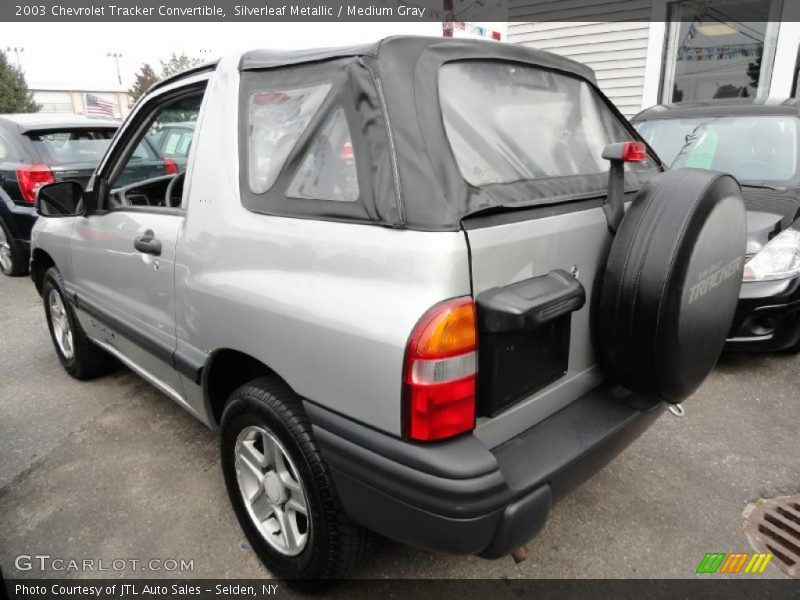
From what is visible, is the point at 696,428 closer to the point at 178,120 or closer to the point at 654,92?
the point at 178,120

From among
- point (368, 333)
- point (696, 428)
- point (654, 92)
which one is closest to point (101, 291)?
point (368, 333)

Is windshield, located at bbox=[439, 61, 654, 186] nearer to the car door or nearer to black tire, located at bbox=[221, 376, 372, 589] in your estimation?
black tire, located at bbox=[221, 376, 372, 589]

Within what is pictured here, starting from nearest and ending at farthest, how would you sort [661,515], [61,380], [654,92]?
[661,515] < [61,380] < [654,92]

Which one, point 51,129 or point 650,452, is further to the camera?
point 51,129

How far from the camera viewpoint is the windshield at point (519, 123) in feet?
5.54

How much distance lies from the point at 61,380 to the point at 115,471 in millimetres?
1416

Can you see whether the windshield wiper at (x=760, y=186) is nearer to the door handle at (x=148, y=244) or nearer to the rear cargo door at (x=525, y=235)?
the rear cargo door at (x=525, y=235)

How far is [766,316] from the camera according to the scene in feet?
11.2

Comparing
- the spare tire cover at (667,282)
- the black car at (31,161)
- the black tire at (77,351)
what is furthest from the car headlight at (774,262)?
the black car at (31,161)

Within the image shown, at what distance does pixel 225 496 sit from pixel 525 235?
1846 mm

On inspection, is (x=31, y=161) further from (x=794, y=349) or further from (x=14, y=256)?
(x=794, y=349)

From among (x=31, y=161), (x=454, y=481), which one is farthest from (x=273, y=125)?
(x=31, y=161)

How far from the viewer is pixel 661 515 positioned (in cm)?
238

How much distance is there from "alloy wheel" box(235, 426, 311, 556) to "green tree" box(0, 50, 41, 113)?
127 feet
